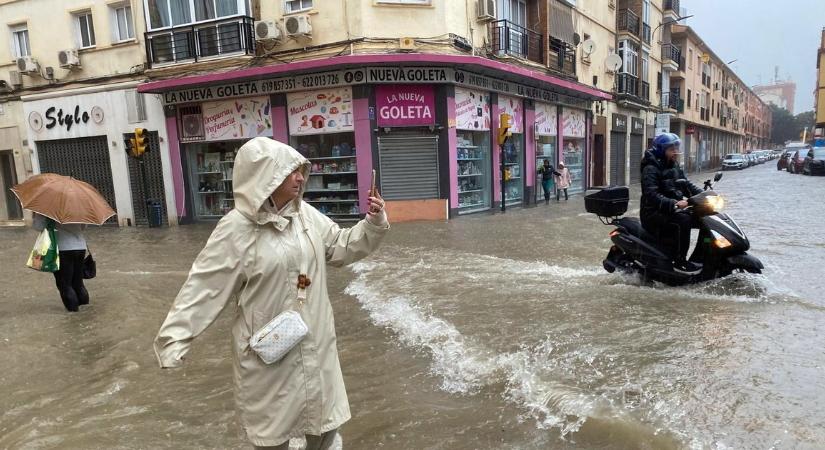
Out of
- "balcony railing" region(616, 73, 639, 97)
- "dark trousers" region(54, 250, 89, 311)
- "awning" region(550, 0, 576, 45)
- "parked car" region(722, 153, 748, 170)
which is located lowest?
"parked car" region(722, 153, 748, 170)

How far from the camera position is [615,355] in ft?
14.5

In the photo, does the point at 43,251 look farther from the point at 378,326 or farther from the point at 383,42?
the point at 383,42

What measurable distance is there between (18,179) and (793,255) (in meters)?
23.1

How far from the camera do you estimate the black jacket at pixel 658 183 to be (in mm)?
6016

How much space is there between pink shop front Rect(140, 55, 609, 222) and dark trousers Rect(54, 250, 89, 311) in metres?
8.11

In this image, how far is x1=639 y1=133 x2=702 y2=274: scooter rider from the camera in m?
5.97

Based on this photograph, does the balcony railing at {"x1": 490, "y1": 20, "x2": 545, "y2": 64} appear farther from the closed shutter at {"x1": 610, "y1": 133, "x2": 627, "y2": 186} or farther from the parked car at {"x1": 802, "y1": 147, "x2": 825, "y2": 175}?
the parked car at {"x1": 802, "y1": 147, "x2": 825, "y2": 175}

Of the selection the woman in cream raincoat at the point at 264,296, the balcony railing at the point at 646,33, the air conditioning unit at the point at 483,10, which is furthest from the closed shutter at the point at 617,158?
the woman in cream raincoat at the point at 264,296

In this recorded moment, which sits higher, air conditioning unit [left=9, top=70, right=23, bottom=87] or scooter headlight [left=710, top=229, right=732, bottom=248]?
air conditioning unit [left=9, top=70, right=23, bottom=87]

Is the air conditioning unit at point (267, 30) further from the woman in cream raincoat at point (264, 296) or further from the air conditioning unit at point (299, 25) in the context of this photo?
the woman in cream raincoat at point (264, 296)

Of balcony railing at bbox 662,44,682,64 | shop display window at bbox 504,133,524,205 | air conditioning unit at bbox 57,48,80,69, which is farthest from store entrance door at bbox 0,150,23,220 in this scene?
balcony railing at bbox 662,44,682,64

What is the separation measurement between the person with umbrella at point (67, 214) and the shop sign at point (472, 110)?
10166 mm

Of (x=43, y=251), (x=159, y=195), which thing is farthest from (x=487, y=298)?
(x=159, y=195)

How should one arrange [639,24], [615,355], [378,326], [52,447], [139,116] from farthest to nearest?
[639,24] → [139,116] → [378,326] → [615,355] → [52,447]
